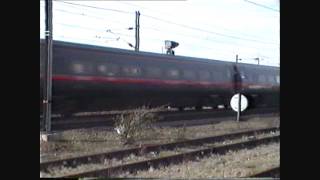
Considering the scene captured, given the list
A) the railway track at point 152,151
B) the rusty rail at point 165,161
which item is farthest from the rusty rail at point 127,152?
the rusty rail at point 165,161

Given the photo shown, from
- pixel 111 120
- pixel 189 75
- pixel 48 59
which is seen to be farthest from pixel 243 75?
pixel 48 59

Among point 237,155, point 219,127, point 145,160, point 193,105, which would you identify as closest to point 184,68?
point 193,105

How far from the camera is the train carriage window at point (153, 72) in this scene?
1979 cm

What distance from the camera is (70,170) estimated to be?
8.06 m

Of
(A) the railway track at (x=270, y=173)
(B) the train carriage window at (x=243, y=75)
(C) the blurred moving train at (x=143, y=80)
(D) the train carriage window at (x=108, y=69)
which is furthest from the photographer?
(B) the train carriage window at (x=243, y=75)

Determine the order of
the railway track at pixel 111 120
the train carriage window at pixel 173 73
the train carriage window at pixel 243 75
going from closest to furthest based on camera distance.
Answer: the railway track at pixel 111 120 < the train carriage window at pixel 173 73 < the train carriage window at pixel 243 75

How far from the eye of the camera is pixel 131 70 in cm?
1900

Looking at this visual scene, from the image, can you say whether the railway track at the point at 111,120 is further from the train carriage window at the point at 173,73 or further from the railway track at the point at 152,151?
the railway track at the point at 152,151

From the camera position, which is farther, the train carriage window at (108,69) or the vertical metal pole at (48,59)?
the train carriage window at (108,69)

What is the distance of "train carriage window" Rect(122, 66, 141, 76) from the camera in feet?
61.3

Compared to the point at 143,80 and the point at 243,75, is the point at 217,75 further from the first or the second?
the point at 143,80

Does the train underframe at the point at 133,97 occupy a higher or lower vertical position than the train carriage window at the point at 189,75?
lower

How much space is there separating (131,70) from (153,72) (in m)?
1.22
